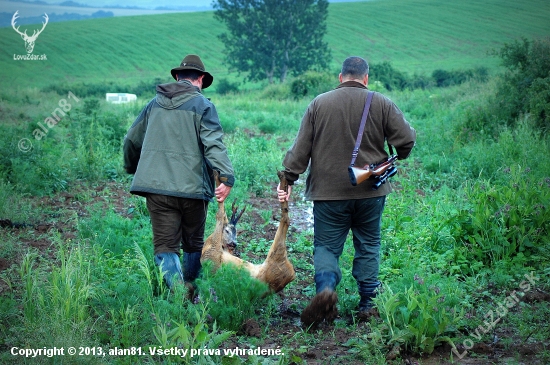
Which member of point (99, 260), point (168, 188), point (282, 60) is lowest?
point (282, 60)

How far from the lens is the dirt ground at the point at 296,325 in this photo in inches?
164

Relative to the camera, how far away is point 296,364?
13.3 ft

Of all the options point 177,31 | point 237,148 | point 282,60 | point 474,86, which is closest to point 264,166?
point 237,148

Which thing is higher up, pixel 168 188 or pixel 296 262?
pixel 168 188

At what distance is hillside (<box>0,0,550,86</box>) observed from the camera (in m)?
42.8

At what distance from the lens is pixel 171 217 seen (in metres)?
5.20

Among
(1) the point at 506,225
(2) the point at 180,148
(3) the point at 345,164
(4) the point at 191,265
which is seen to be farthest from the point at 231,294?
(1) the point at 506,225

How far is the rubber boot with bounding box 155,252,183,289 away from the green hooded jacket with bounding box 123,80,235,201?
1.93 ft

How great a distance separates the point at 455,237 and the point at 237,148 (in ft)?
20.5

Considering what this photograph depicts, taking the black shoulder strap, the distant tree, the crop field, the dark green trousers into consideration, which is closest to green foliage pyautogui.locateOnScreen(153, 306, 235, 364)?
the crop field

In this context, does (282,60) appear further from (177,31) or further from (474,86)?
(474,86)

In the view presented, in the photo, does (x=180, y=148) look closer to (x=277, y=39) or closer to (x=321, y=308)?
(x=321, y=308)

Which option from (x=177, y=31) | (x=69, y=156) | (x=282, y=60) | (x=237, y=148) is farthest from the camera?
(x=177, y=31)

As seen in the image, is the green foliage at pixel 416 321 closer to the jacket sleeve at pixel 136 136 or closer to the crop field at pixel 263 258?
the crop field at pixel 263 258
